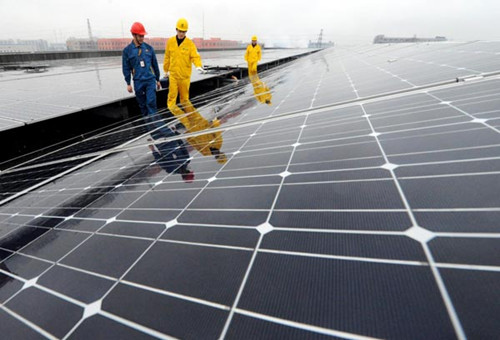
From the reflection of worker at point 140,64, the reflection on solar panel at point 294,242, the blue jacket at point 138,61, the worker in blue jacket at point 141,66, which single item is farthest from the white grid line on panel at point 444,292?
the blue jacket at point 138,61

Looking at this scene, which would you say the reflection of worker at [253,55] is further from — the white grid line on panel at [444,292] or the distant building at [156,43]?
the distant building at [156,43]

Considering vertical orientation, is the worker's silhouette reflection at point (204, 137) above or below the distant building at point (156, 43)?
below

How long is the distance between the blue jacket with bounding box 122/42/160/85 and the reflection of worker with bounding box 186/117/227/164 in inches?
124

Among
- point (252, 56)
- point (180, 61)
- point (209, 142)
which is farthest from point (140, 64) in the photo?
point (252, 56)

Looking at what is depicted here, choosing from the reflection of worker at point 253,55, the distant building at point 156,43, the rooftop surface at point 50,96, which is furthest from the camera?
the distant building at point 156,43

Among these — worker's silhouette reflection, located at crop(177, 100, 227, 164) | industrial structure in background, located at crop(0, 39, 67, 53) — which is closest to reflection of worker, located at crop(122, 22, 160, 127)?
worker's silhouette reflection, located at crop(177, 100, 227, 164)

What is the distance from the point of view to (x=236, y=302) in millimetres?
1401

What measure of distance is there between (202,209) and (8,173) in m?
5.86

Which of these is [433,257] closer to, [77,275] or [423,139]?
[423,139]

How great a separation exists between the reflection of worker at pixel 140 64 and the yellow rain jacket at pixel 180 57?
78 cm

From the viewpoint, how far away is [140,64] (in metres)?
7.91

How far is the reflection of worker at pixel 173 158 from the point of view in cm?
342

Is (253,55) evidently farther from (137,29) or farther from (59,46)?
(59,46)

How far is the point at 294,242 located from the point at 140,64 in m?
7.84
